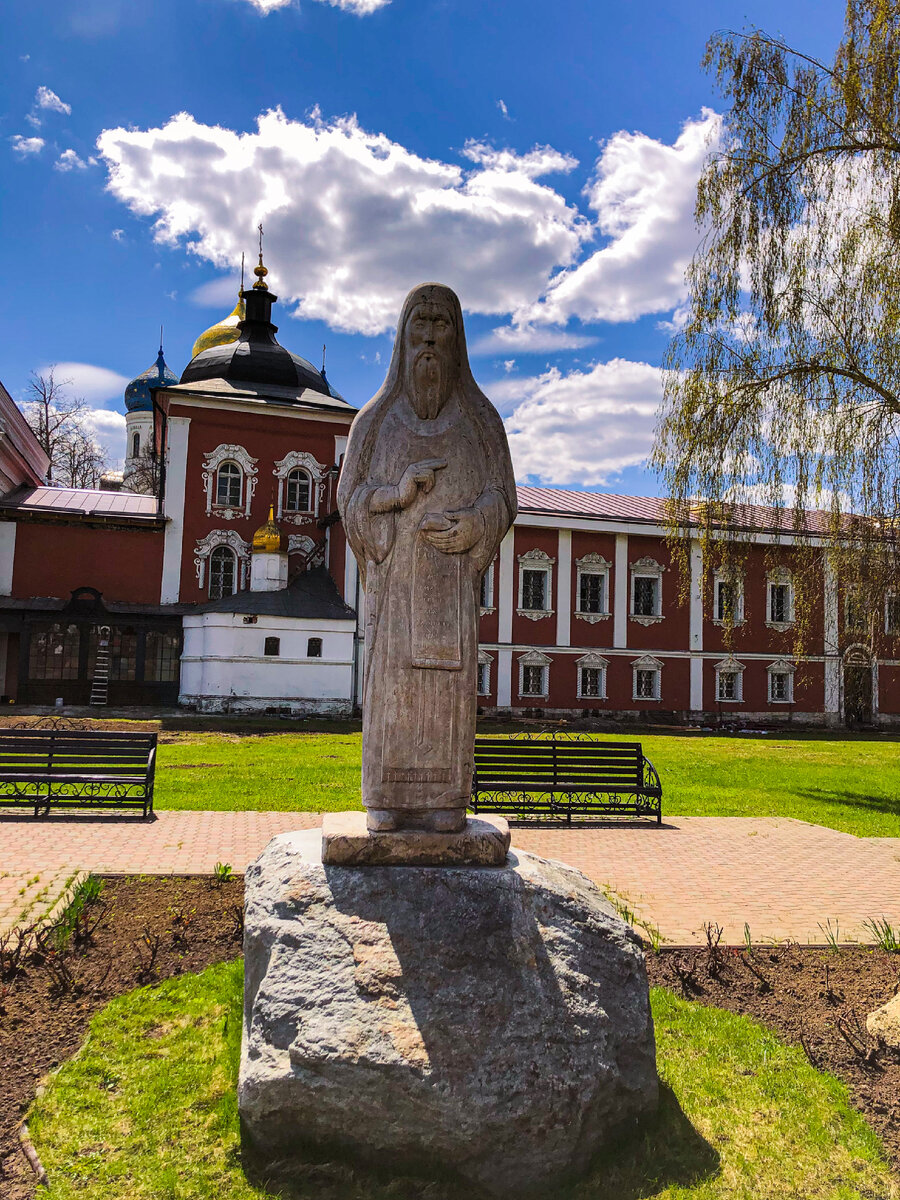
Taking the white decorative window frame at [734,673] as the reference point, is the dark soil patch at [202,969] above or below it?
below

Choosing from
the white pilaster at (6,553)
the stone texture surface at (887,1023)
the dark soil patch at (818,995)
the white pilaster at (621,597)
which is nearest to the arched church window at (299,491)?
the white pilaster at (6,553)

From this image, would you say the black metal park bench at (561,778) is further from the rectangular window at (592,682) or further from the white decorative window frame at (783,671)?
the white decorative window frame at (783,671)

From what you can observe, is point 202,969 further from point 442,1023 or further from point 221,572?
point 221,572

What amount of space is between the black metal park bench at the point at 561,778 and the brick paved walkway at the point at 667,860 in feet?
1.60

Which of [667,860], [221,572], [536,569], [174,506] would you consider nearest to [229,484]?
[174,506]

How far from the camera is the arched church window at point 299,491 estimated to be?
28.1 metres

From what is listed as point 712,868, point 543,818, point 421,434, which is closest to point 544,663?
point 543,818

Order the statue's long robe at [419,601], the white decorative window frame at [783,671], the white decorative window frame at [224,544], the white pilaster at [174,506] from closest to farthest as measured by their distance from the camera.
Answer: the statue's long robe at [419,601] < the white pilaster at [174,506] < the white decorative window frame at [224,544] < the white decorative window frame at [783,671]

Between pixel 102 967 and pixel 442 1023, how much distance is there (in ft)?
8.38

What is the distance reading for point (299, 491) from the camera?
28.2 meters

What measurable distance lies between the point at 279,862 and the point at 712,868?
5187 mm

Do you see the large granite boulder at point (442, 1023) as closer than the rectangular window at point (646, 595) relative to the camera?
Yes

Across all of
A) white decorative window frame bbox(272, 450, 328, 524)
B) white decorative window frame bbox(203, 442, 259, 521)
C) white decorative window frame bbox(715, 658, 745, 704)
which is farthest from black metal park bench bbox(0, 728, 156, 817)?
white decorative window frame bbox(715, 658, 745, 704)

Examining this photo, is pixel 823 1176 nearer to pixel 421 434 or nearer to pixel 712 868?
pixel 421 434
